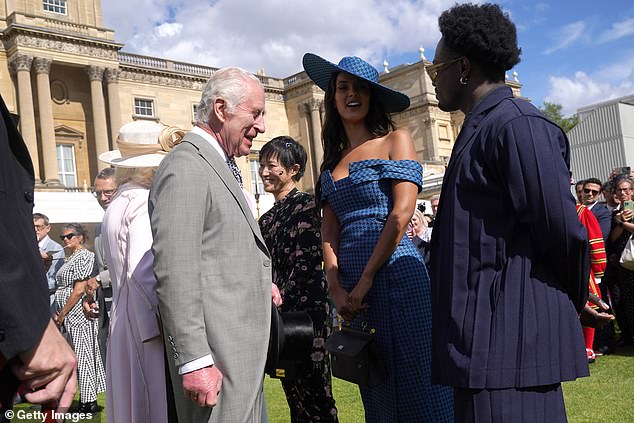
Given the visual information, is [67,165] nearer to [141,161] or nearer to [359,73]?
[141,161]

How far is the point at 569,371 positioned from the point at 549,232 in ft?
1.67

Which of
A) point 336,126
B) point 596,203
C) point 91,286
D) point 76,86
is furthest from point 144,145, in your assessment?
point 76,86

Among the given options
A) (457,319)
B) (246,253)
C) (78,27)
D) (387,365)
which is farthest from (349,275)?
(78,27)

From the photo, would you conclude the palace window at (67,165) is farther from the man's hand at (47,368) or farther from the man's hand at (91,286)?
the man's hand at (47,368)

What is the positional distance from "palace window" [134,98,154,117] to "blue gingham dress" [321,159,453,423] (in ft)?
124

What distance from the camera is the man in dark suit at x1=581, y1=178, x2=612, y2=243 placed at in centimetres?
821

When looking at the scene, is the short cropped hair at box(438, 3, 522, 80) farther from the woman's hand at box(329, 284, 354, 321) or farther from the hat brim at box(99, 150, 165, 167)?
the hat brim at box(99, 150, 165, 167)

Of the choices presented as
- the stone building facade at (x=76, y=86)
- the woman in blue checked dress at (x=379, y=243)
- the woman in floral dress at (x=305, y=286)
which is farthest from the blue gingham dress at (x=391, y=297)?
the stone building facade at (x=76, y=86)

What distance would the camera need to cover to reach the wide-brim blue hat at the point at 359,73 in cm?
354

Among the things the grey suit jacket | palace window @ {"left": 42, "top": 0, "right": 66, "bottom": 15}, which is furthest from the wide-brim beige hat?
palace window @ {"left": 42, "top": 0, "right": 66, "bottom": 15}

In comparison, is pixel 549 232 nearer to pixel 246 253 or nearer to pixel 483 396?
pixel 483 396

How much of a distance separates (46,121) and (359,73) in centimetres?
3318

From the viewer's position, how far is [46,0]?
113 feet

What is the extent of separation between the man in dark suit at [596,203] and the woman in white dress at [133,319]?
653 centimetres
